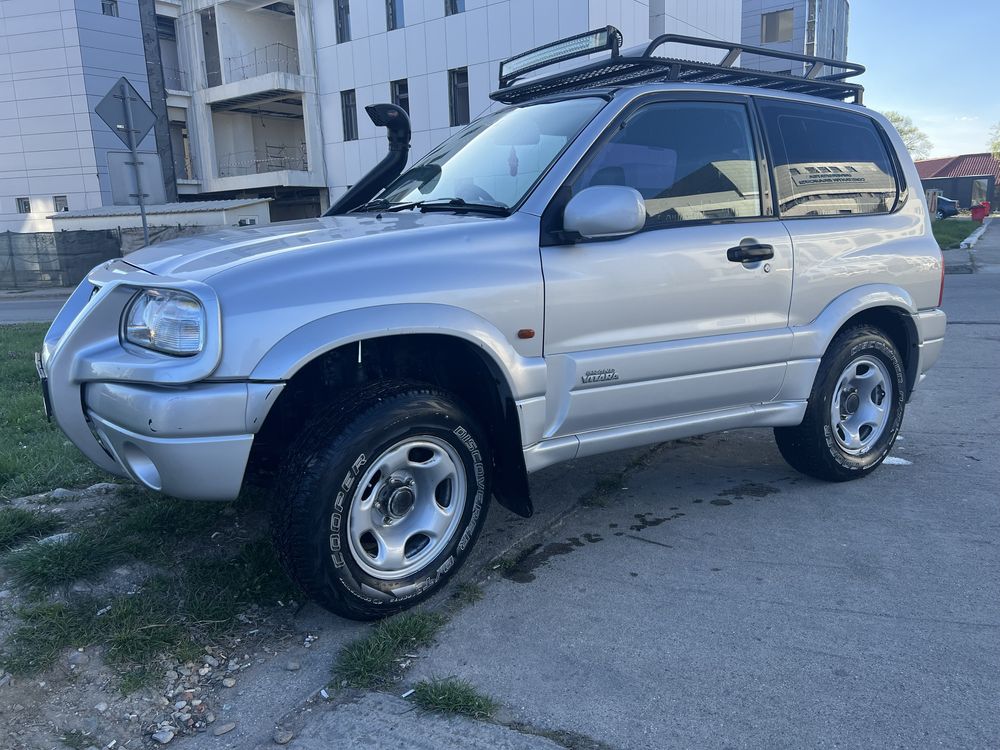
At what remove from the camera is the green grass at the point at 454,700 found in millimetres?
2445

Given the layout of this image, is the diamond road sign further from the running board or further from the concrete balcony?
the concrete balcony

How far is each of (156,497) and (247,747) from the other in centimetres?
189

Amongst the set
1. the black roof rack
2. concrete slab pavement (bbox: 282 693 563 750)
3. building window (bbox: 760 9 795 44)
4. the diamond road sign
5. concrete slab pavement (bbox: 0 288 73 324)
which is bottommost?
concrete slab pavement (bbox: 0 288 73 324)

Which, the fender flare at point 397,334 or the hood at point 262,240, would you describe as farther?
the hood at point 262,240

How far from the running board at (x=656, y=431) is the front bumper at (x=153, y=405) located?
1.16 metres

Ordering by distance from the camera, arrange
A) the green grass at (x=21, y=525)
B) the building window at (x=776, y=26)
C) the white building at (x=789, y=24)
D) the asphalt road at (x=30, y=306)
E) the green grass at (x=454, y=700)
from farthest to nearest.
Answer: the building window at (x=776, y=26), the white building at (x=789, y=24), the asphalt road at (x=30, y=306), the green grass at (x=21, y=525), the green grass at (x=454, y=700)

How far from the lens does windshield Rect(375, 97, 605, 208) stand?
138 inches

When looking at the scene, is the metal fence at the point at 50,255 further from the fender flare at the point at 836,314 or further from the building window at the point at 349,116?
the fender flare at the point at 836,314

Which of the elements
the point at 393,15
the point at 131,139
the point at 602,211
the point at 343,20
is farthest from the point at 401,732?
the point at 343,20

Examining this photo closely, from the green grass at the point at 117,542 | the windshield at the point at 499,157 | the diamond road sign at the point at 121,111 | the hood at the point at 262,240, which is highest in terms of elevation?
the diamond road sign at the point at 121,111

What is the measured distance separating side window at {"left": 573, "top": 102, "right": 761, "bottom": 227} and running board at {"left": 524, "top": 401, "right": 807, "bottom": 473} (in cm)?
92

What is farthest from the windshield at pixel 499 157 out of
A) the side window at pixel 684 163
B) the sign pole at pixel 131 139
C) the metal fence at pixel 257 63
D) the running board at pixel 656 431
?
the metal fence at pixel 257 63

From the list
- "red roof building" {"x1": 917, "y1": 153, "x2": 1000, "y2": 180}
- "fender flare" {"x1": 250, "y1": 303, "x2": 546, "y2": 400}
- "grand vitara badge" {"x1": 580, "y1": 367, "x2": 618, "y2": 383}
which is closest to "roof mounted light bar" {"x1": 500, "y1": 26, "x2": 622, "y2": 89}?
"grand vitara badge" {"x1": 580, "y1": 367, "x2": 618, "y2": 383}

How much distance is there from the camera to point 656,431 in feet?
11.9
